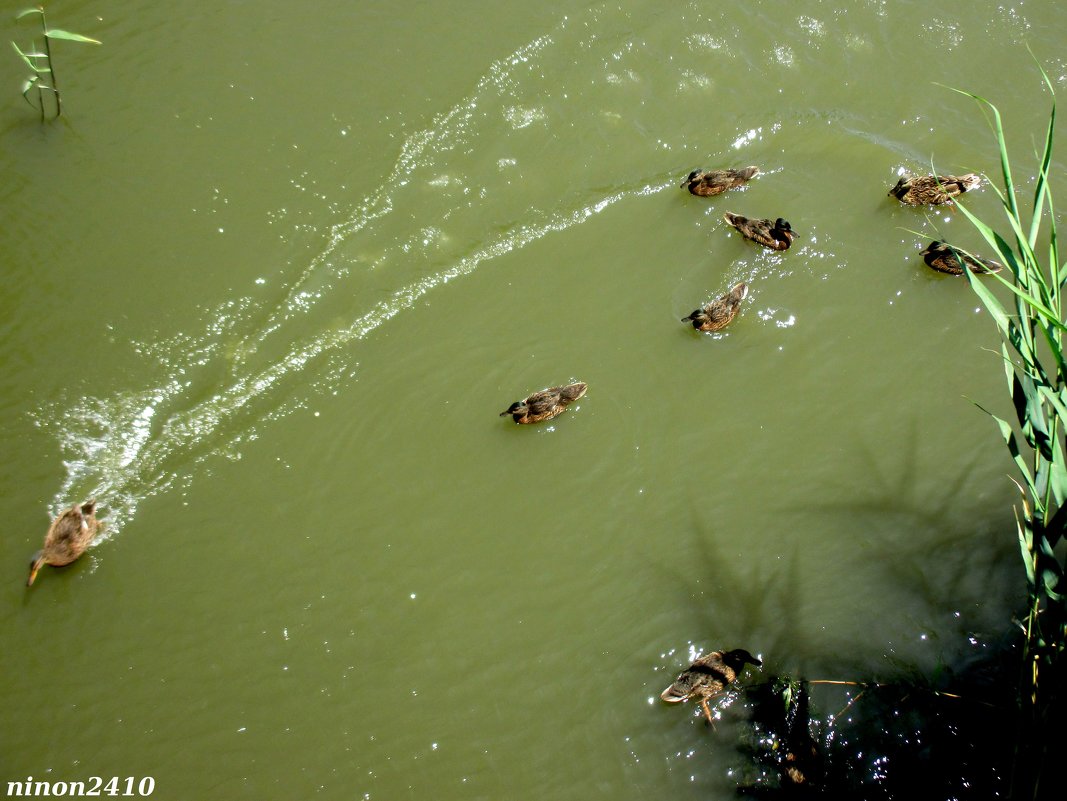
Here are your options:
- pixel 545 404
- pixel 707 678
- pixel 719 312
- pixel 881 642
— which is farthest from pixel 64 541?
pixel 881 642

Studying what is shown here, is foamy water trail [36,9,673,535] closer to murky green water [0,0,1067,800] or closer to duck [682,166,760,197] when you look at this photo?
murky green water [0,0,1067,800]

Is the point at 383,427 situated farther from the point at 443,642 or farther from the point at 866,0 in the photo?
the point at 866,0

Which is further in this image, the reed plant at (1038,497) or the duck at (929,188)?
the duck at (929,188)

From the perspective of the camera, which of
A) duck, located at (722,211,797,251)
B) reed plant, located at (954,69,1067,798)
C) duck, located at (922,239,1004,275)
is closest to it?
reed plant, located at (954,69,1067,798)

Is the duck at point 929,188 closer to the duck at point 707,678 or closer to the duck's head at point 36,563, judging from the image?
the duck at point 707,678

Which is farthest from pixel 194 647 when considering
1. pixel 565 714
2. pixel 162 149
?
pixel 162 149

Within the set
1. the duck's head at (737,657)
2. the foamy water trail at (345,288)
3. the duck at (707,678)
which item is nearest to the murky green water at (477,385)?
the foamy water trail at (345,288)

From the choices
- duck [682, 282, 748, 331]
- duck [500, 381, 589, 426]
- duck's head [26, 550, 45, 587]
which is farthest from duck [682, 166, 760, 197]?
duck's head [26, 550, 45, 587]
